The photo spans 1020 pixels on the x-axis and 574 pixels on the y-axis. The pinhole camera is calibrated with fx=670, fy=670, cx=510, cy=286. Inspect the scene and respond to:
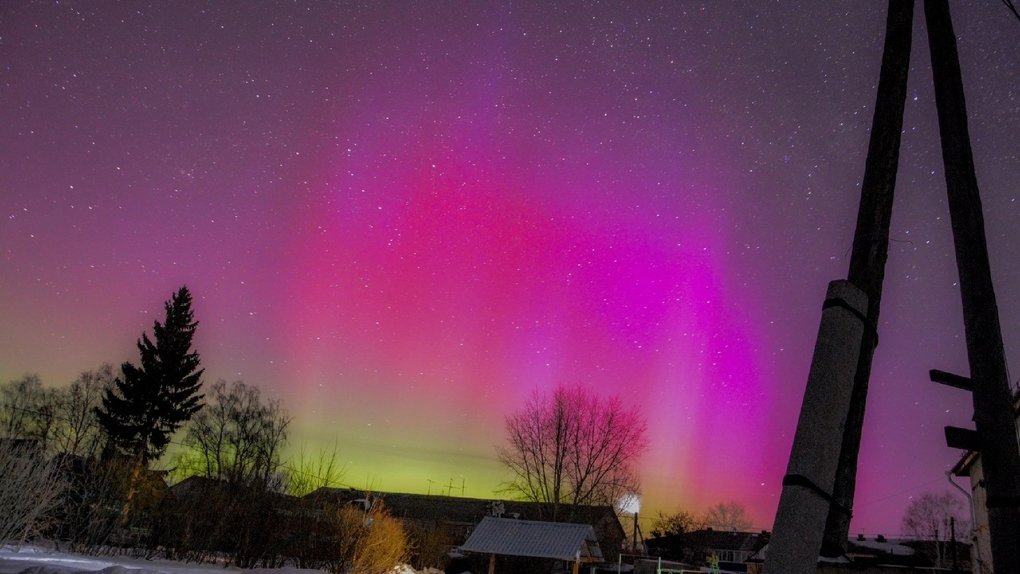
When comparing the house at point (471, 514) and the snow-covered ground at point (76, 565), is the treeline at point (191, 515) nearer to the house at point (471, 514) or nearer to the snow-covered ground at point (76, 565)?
the snow-covered ground at point (76, 565)

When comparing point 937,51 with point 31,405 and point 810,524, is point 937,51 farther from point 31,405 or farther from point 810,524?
point 31,405

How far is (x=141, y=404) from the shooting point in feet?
164

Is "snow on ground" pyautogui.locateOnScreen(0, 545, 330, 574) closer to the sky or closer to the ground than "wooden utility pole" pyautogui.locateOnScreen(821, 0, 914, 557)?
closer to the ground

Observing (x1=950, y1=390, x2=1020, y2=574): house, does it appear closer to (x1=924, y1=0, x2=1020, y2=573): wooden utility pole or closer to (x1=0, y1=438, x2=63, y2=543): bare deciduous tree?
(x1=924, y1=0, x2=1020, y2=573): wooden utility pole

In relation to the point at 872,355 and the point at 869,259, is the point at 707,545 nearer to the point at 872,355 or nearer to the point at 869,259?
the point at 872,355

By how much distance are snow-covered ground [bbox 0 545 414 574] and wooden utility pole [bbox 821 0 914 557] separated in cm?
1796

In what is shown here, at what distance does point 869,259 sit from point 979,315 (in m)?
1.37

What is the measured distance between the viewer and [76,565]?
1888 cm

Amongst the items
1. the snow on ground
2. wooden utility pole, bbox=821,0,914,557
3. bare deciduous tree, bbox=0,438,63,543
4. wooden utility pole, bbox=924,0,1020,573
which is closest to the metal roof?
the snow on ground

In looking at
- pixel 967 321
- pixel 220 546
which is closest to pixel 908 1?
pixel 967 321

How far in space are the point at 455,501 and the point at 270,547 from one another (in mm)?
53345

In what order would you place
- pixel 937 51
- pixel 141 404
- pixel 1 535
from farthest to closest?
pixel 141 404
pixel 1 535
pixel 937 51

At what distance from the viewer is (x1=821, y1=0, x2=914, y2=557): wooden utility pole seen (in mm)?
2734

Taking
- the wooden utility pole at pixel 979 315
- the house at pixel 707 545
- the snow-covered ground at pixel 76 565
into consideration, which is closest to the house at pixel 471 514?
the house at pixel 707 545
